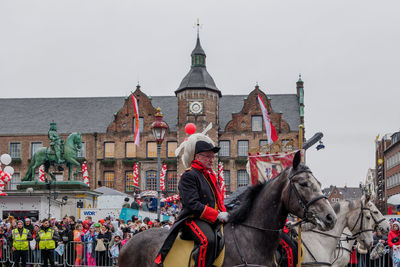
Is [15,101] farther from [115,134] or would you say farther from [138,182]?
[138,182]

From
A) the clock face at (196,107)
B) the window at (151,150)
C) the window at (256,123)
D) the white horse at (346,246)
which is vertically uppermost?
the clock face at (196,107)

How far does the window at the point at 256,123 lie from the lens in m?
57.0

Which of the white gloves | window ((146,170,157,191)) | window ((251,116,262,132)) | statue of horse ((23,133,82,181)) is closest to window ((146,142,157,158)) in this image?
window ((146,170,157,191))

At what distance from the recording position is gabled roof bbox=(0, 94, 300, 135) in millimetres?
57938

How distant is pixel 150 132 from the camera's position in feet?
187

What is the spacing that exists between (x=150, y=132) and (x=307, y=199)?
51.1 meters

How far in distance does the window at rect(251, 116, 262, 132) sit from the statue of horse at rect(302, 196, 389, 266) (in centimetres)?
4577

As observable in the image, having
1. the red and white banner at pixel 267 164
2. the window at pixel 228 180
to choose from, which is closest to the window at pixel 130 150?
the window at pixel 228 180

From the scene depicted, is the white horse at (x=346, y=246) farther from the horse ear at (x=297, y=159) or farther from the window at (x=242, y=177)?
the window at (x=242, y=177)

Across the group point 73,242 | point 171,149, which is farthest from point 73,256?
point 171,149

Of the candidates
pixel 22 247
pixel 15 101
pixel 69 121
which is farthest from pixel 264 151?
pixel 15 101

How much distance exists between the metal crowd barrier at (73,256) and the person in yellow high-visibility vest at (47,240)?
0.38 m

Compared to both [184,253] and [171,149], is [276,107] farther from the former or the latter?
[184,253]

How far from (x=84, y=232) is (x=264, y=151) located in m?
8.61
